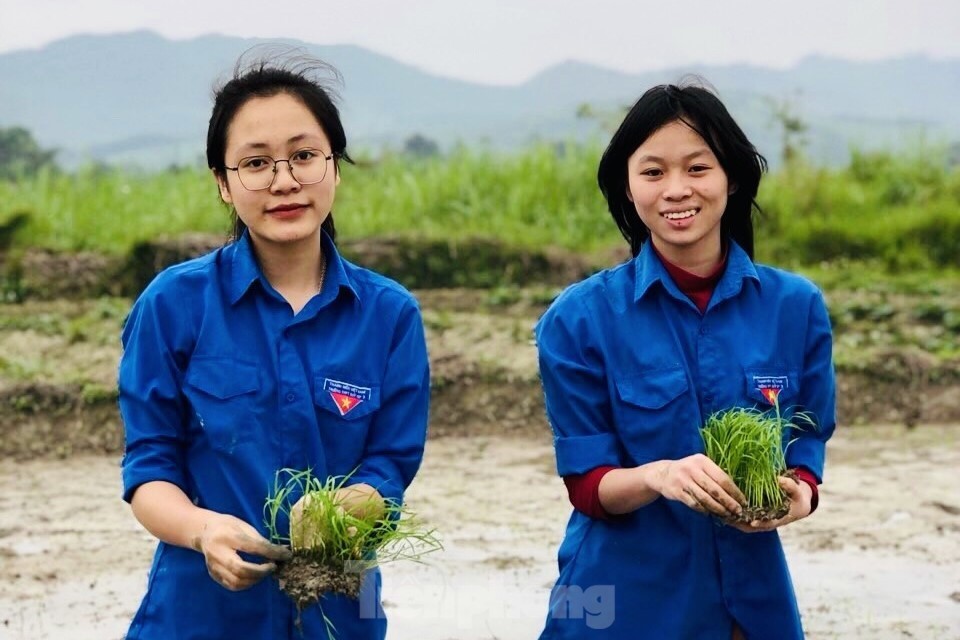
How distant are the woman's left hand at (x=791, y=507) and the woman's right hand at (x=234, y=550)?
87cm

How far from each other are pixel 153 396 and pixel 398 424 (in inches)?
18.7

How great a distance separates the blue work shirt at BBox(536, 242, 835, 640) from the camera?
3080mm

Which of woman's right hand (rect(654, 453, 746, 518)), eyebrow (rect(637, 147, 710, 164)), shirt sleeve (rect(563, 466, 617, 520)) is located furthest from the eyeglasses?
woman's right hand (rect(654, 453, 746, 518))

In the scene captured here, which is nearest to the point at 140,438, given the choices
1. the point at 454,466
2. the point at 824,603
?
the point at 824,603

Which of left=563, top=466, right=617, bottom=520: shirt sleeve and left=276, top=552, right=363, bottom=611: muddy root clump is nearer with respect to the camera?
left=276, top=552, right=363, bottom=611: muddy root clump

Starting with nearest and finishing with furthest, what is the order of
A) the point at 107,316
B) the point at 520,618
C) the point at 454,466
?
the point at 520,618
the point at 454,466
the point at 107,316

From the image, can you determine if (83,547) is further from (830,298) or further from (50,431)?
(830,298)

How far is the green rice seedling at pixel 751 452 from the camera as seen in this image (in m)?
2.98

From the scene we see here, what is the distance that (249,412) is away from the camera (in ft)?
9.61

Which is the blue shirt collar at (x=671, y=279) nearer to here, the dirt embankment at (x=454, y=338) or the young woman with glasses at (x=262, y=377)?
the young woman with glasses at (x=262, y=377)

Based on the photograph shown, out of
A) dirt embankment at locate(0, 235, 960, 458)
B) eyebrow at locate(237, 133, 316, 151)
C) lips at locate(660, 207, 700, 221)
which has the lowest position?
dirt embankment at locate(0, 235, 960, 458)

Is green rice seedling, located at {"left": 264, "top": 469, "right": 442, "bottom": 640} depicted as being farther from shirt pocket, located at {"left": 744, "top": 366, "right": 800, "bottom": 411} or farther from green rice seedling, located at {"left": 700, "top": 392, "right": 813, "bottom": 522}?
shirt pocket, located at {"left": 744, "top": 366, "right": 800, "bottom": 411}

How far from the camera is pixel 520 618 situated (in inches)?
200

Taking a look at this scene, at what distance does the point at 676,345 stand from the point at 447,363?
5237 mm
